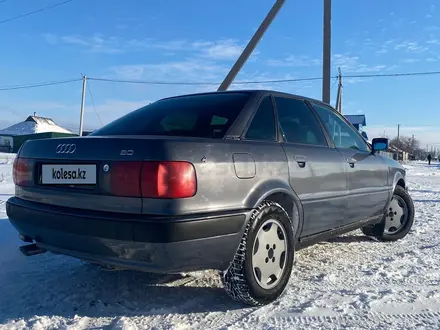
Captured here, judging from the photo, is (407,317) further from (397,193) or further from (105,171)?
(397,193)

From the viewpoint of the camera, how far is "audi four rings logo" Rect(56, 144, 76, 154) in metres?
2.49

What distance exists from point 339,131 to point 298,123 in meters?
0.82

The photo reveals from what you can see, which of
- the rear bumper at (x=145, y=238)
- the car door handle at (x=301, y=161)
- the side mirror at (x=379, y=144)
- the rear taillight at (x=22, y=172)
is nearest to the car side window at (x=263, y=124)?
the car door handle at (x=301, y=161)

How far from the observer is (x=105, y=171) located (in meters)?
2.32

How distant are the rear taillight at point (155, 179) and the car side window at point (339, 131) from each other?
1.93 metres

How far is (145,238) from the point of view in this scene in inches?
85.5

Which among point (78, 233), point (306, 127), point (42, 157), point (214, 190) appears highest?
point (306, 127)

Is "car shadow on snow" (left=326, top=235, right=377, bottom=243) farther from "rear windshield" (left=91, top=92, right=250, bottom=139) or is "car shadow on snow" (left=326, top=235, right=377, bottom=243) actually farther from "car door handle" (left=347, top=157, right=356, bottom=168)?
"rear windshield" (left=91, top=92, right=250, bottom=139)

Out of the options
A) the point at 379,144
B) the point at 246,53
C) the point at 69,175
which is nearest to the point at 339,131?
the point at 379,144

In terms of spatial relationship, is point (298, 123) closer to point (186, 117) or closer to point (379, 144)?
point (186, 117)

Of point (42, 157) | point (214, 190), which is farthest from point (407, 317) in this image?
point (42, 157)

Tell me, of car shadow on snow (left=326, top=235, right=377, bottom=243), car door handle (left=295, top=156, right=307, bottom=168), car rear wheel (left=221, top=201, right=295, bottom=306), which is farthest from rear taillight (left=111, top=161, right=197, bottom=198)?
car shadow on snow (left=326, top=235, right=377, bottom=243)

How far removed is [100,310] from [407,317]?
1.92m

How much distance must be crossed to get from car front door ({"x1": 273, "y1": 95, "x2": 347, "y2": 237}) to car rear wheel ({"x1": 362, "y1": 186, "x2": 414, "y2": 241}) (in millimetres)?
1275
